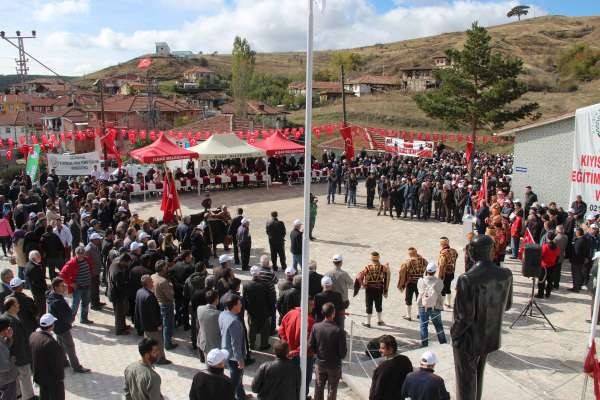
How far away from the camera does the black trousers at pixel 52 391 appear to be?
A: 6594 mm

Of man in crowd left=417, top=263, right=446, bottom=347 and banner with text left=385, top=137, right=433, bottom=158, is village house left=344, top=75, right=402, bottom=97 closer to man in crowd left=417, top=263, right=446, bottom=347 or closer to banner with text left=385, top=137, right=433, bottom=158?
banner with text left=385, top=137, right=433, bottom=158

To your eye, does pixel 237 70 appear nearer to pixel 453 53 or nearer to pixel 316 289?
pixel 453 53

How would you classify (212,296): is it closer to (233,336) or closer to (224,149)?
(233,336)

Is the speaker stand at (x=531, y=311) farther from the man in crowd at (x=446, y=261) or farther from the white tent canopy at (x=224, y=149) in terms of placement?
the white tent canopy at (x=224, y=149)

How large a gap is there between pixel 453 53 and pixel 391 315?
74.3 feet

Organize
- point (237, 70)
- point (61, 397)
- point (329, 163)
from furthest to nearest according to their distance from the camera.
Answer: point (237, 70) → point (329, 163) → point (61, 397)

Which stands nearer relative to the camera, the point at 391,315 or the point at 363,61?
the point at 391,315

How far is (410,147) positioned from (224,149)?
33.8 ft

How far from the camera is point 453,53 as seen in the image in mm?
29828

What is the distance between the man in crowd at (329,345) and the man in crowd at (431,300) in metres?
2.51

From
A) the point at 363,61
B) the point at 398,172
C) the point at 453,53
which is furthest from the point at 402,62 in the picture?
the point at 398,172

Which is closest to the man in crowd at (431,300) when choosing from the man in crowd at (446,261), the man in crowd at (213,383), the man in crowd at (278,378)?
the man in crowd at (446,261)

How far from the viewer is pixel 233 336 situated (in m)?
6.96

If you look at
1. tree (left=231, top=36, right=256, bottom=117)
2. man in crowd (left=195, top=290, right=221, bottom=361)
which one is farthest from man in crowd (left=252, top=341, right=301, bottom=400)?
tree (left=231, top=36, right=256, bottom=117)
